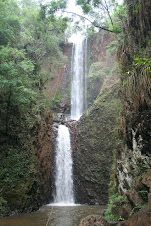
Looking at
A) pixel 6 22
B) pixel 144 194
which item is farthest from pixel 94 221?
pixel 6 22

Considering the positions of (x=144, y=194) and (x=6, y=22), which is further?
(x=6, y=22)

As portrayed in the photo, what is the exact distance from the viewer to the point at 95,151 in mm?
15195

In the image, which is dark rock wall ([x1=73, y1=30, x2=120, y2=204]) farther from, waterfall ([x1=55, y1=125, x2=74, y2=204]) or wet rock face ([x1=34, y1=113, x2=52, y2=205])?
wet rock face ([x1=34, y1=113, x2=52, y2=205])

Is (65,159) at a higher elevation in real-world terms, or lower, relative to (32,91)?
lower

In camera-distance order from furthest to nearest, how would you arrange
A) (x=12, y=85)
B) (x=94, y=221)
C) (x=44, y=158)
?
(x=44, y=158)
(x=12, y=85)
(x=94, y=221)

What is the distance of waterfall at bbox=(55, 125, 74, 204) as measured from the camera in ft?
46.2

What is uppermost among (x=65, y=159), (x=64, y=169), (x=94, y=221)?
(x=65, y=159)

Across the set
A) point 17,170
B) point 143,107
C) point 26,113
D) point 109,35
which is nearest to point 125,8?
point 143,107

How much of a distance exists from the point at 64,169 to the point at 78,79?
49.5 ft

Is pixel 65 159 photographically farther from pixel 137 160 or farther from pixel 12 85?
pixel 137 160

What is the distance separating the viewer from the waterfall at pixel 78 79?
2468 cm

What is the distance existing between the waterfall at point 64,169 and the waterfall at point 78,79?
6912 mm

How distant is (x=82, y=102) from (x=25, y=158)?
50.0ft

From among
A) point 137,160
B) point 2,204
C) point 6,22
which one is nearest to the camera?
point 137,160
